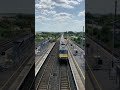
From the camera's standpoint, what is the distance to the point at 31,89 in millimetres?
18750

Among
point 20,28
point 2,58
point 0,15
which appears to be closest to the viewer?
point 2,58

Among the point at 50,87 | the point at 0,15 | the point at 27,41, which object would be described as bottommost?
the point at 50,87


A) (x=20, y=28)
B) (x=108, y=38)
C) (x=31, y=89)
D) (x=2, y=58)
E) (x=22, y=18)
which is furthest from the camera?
(x=20, y=28)

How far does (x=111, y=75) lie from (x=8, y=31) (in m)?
29.7

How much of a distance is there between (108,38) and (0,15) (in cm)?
1791

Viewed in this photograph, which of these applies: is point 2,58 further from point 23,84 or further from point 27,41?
point 27,41

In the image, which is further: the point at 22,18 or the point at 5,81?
the point at 22,18

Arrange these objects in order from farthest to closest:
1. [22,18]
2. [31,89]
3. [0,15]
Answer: [22,18] < [0,15] < [31,89]

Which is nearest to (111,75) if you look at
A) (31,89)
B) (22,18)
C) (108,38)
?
(31,89)

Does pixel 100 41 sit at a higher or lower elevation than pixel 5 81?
higher

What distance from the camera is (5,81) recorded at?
64.4 ft

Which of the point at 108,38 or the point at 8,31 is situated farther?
the point at 8,31

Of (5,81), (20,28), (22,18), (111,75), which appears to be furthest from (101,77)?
(20,28)

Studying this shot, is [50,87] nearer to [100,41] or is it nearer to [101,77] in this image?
[101,77]
